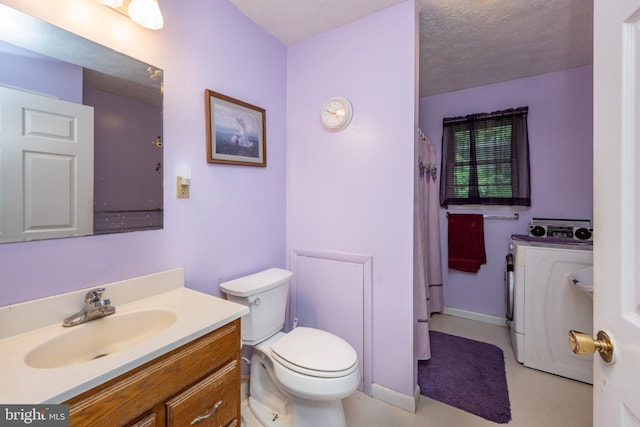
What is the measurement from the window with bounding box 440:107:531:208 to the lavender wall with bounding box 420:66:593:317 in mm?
103

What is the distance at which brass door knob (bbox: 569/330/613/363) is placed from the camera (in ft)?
1.91

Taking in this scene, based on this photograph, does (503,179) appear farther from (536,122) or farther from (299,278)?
(299,278)

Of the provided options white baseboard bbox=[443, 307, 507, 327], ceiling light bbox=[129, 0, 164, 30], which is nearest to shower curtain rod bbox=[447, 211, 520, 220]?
white baseboard bbox=[443, 307, 507, 327]

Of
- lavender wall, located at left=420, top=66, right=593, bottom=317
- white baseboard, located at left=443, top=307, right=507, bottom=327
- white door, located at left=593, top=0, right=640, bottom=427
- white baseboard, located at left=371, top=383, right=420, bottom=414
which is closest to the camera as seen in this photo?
white door, located at left=593, top=0, right=640, bottom=427

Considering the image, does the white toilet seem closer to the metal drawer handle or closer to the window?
the metal drawer handle

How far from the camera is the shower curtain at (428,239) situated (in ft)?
6.66

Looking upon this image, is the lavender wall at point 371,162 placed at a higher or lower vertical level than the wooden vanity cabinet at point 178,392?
higher

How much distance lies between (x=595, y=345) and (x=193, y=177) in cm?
162

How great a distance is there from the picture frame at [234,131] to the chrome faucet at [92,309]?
0.81m

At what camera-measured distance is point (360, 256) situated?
180 centimetres

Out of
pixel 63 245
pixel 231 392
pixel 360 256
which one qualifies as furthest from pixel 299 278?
pixel 63 245

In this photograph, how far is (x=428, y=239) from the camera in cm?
263

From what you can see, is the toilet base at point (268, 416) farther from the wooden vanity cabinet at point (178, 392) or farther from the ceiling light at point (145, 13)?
the ceiling light at point (145, 13)

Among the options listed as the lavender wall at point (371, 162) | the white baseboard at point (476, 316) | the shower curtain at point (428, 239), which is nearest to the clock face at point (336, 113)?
the lavender wall at point (371, 162)
